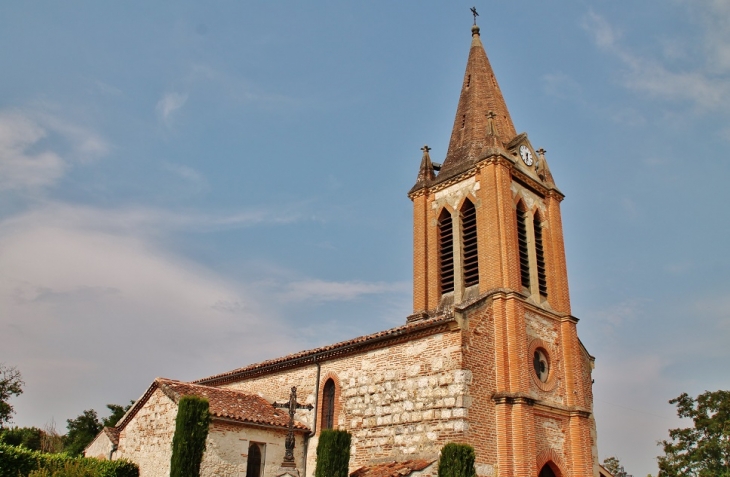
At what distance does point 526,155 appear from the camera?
23.9 meters

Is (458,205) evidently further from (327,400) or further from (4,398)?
(4,398)

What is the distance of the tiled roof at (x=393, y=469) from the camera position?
16.0 metres

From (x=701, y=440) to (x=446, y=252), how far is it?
37595mm

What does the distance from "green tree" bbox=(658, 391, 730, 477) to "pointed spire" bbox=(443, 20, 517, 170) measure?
3437 cm

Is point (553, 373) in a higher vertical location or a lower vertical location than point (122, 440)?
higher

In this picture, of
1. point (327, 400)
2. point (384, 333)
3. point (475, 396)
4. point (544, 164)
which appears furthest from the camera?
point (544, 164)

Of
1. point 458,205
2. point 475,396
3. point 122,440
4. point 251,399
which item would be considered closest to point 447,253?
point 458,205

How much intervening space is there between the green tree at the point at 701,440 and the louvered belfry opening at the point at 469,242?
33.8 m

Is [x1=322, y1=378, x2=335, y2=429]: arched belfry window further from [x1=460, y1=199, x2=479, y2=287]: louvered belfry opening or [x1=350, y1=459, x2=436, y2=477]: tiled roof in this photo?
[x1=460, y1=199, x2=479, y2=287]: louvered belfry opening

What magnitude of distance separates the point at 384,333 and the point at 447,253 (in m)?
5.09

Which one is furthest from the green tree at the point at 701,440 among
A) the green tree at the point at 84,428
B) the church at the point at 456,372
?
the green tree at the point at 84,428

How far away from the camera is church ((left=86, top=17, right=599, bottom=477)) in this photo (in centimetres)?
1714

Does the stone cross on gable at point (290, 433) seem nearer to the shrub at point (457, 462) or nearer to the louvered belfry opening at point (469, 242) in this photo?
the shrub at point (457, 462)

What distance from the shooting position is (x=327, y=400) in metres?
21.0
